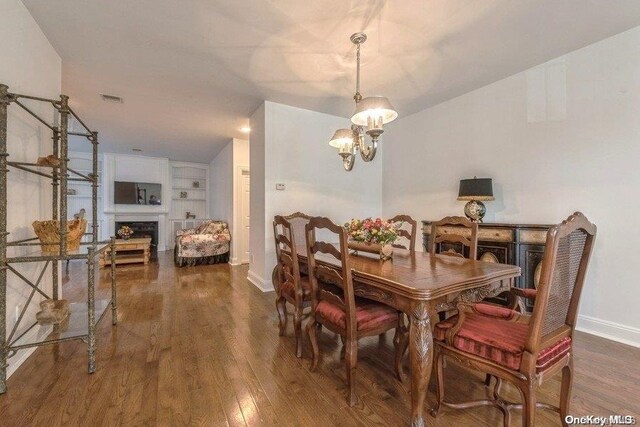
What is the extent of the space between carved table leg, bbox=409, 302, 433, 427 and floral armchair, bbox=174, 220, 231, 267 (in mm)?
4931

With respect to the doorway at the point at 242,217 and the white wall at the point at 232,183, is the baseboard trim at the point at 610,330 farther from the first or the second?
the white wall at the point at 232,183

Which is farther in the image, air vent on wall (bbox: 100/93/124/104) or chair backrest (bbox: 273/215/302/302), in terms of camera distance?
air vent on wall (bbox: 100/93/124/104)

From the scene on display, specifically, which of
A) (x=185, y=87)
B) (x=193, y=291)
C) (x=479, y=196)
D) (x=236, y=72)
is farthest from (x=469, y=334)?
(x=185, y=87)

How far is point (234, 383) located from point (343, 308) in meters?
0.87

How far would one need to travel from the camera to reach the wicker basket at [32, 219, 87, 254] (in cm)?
182

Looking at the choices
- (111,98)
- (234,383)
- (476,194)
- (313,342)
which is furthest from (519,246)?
(111,98)

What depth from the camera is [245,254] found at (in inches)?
223

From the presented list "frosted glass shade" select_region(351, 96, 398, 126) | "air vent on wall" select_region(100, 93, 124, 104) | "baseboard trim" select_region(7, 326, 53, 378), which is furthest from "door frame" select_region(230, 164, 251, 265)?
"frosted glass shade" select_region(351, 96, 398, 126)

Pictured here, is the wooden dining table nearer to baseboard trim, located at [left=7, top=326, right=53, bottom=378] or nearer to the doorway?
baseboard trim, located at [left=7, top=326, right=53, bottom=378]

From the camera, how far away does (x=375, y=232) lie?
206 centimetres

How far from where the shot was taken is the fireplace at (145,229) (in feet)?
23.0

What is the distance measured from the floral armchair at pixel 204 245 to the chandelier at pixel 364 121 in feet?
12.4

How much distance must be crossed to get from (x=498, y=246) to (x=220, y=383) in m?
2.77

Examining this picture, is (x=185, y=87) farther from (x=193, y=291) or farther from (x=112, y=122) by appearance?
(x=193, y=291)
